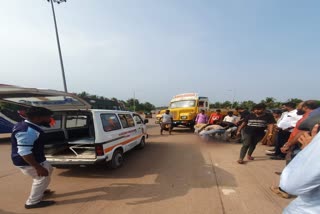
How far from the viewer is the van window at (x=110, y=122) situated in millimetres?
5074

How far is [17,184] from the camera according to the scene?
455 centimetres

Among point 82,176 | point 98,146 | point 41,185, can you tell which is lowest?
point 82,176

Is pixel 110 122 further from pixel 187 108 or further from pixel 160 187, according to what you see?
pixel 187 108

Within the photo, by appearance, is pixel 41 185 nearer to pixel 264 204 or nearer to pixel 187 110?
pixel 264 204

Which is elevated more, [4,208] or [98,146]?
[98,146]

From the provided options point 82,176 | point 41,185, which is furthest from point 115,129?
point 41,185

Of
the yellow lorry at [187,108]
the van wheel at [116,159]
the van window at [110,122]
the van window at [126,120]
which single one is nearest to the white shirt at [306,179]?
the van window at [110,122]

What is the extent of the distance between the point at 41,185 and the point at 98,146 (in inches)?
54.0

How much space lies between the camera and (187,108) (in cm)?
1399

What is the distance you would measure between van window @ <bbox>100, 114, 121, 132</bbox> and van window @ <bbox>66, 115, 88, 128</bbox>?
2.40 ft

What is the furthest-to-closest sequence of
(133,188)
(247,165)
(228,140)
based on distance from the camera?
(228,140) → (247,165) → (133,188)

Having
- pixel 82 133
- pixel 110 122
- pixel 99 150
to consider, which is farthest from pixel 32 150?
pixel 82 133

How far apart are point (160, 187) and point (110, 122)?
2180 mm

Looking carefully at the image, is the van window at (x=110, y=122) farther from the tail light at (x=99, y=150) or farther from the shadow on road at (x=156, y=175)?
the shadow on road at (x=156, y=175)
